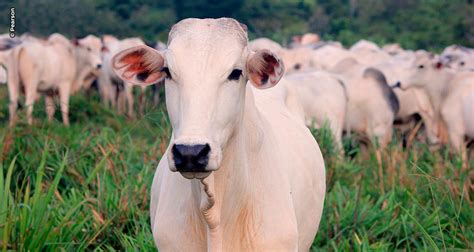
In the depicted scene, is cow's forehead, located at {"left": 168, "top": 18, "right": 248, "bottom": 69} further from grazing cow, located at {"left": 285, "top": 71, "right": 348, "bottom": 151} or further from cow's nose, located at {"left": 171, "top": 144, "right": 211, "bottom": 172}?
grazing cow, located at {"left": 285, "top": 71, "right": 348, "bottom": 151}

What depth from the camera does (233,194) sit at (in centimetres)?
357

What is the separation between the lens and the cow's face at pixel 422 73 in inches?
449

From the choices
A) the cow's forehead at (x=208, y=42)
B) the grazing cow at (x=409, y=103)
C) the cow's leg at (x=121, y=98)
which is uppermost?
the cow's forehead at (x=208, y=42)

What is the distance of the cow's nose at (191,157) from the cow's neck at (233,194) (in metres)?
0.39

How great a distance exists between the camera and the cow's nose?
2.98 metres

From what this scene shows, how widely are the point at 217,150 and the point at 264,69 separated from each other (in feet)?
1.58

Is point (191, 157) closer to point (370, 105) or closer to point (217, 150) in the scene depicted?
point (217, 150)

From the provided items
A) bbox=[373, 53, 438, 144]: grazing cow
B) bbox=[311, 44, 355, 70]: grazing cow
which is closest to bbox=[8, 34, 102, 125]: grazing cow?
bbox=[373, 53, 438, 144]: grazing cow

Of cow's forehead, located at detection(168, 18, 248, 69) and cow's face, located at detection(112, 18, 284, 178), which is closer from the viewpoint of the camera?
cow's face, located at detection(112, 18, 284, 178)

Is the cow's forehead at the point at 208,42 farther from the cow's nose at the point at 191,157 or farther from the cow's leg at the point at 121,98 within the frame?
the cow's leg at the point at 121,98

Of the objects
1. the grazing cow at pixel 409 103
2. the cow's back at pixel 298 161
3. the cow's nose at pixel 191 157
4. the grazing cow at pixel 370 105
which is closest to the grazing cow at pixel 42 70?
the grazing cow at pixel 370 105

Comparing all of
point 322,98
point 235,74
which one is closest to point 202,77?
point 235,74

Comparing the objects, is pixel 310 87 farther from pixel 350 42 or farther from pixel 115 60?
pixel 350 42

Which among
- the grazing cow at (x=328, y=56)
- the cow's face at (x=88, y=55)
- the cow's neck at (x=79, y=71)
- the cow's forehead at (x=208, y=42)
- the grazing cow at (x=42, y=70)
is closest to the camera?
the cow's forehead at (x=208, y=42)
